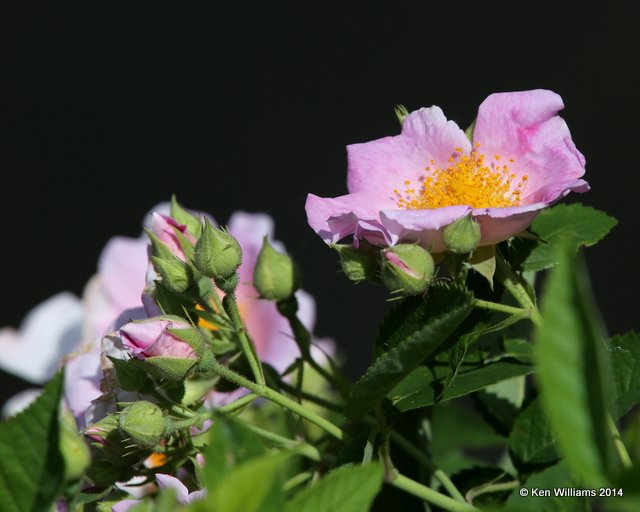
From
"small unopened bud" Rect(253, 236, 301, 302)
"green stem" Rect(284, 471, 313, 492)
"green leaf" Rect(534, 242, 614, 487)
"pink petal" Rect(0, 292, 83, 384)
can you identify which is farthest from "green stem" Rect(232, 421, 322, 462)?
"pink petal" Rect(0, 292, 83, 384)

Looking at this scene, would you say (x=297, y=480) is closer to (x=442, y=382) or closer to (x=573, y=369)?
(x=442, y=382)

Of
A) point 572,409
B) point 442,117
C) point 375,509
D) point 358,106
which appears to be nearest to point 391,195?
point 442,117

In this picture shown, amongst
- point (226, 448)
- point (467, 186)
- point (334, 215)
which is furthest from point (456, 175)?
point (226, 448)

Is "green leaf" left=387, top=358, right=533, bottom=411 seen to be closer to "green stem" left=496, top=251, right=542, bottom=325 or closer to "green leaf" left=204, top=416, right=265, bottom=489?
"green stem" left=496, top=251, right=542, bottom=325

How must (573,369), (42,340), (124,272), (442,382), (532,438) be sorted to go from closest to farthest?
1. (573,369)
2. (442,382)
3. (532,438)
4. (124,272)
5. (42,340)

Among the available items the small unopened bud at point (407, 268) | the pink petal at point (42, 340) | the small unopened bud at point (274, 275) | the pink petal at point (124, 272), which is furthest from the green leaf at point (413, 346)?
the pink petal at point (42, 340)

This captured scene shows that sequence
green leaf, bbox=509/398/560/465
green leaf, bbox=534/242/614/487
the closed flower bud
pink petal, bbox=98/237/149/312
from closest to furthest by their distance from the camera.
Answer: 1. green leaf, bbox=534/242/614/487
2. the closed flower bud
3. green leaf, bbox=509/398/560/465
4. pink petal, bbox=98/237/149/312

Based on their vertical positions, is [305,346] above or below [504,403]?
above
